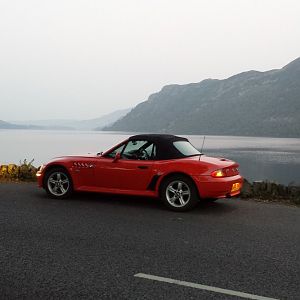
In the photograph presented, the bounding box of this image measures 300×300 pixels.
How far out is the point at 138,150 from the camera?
8.95 metres

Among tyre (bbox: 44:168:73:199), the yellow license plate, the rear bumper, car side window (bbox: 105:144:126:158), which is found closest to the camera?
the rear bumper

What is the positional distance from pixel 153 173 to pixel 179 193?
24.9 inches

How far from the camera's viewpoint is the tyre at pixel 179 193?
825 cm

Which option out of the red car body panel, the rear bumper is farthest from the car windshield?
the rear bumper

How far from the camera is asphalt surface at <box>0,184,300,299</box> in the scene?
14.0 feet

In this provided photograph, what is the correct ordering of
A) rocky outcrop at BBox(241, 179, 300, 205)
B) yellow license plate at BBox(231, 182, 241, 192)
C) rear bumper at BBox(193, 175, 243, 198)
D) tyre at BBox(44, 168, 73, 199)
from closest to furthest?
rear bumper at BBox(193, 175, 243, 198)
yellow license plate at BBox(231, 182, 241, 192)
tyre at BBox(44, 168, 73, 199)
rocky outcrop at BBox(241, 179, 300, 205)

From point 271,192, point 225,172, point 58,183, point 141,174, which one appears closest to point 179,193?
point 141,174

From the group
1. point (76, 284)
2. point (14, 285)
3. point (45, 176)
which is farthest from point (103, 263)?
point (45, 176)

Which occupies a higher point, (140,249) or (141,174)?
(141,174)

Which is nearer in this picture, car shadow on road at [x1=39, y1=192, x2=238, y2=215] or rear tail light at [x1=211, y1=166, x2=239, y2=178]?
rear tail light at [x1=211, y1=166, x2=239, y2=178]

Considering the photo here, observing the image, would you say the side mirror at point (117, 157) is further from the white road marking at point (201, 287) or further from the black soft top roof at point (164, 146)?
the white road marking at point (201, 287)

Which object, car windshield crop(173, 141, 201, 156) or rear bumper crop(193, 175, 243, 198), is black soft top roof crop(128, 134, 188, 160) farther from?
rear bumper crop(193, 175, 243, 198)

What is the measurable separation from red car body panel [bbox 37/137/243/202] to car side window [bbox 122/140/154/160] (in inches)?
5.3

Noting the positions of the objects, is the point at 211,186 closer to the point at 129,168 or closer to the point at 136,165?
the point at 136,165
